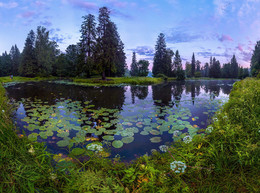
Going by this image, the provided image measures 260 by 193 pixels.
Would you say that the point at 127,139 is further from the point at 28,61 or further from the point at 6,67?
the point at 6,67

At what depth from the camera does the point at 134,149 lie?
3.31m

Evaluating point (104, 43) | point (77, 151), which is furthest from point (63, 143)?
point (104, 43)

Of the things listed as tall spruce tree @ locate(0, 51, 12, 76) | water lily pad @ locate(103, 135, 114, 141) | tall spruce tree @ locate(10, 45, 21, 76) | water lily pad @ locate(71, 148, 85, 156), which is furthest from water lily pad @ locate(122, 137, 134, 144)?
tall spruce tree @ locate(0, 51, 12, 76)

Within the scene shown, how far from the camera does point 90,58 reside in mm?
25484

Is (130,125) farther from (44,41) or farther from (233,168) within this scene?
(44,41)

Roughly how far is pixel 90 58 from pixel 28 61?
81.5ft

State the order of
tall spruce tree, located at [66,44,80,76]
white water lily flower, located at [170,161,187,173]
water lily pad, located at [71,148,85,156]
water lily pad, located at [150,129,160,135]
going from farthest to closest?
1. tall spruce tree, located at [66,44,80,76]
2. water lily pad, located at [150,129,160,135]
3. water lily pad, located at [71,148,85,156]
4. white water lily flower, located at [170,161,187,173]

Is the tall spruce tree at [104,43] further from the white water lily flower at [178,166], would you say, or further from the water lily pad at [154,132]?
the white water lily flower at [178,166]

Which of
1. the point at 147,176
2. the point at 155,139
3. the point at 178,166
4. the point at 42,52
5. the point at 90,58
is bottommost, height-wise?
the point at 155,139

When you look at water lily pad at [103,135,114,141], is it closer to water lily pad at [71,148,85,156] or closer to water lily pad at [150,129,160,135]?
water lily pad at [71,148,85,156]

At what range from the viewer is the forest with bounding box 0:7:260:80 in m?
24.1

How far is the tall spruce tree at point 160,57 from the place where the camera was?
47438 mm

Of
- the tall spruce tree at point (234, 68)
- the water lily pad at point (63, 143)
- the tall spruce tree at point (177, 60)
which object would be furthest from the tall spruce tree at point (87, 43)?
the tall spruce tree at point (234, 68)

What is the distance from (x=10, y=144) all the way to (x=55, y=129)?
86.9 inches
